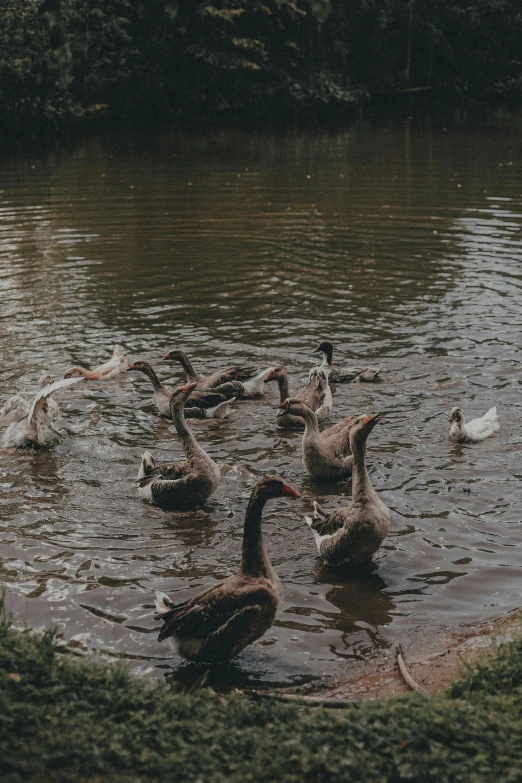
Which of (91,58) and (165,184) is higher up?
(91,58)

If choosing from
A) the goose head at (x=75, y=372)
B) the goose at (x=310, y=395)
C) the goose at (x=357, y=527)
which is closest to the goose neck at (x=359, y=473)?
the goose at (x=357, y=527)

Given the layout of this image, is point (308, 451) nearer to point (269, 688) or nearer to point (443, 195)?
point (269, 688)

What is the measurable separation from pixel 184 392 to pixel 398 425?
309 cm

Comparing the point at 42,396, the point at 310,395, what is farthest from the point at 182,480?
the point at 310,395

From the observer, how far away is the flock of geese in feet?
23.2

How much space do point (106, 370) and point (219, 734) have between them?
9272mm

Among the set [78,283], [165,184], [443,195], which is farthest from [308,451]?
[165,184]

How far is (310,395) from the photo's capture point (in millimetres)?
12406

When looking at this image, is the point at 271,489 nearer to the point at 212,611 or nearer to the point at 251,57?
the point at 212,611

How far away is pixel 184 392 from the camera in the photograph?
35.3 ft

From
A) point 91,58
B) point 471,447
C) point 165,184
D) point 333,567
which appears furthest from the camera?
point 91,58

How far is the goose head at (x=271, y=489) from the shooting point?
299 inches

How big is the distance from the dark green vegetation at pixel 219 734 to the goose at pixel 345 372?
7.96 meters

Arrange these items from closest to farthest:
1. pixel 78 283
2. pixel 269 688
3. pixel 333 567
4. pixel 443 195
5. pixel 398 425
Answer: pixel 269 688 < pixel 333 567 < pixel 398 425 < pixel 78 283 < pixel 443 195
